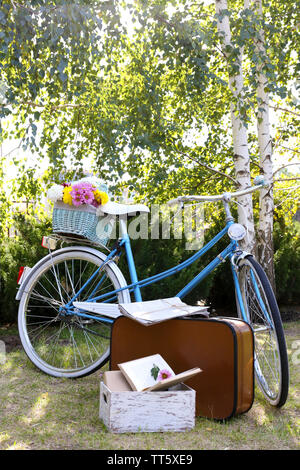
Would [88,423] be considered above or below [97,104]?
below

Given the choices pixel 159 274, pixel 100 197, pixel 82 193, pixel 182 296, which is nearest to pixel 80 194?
pixel 82 193

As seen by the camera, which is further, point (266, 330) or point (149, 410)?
point (266, 330)

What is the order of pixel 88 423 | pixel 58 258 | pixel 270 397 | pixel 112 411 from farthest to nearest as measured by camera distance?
pixel 58 258
pixel 270 397
pixel 88 423
pixel 112 411

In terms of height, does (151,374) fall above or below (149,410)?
above

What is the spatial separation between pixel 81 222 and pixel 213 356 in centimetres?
109

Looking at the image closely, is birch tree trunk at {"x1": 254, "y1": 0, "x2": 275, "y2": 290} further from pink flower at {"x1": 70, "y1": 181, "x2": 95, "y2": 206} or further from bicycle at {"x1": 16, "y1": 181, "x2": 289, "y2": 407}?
pink flower at {"x1": 70, "y1": 181, "x2": 95, "y2": 206}

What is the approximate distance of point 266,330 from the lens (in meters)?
2.18

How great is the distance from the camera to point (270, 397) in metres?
2.21

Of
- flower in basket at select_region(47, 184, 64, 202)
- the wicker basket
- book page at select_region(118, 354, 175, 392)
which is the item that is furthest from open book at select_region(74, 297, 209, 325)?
flower in basket at select_region(47, 184, 64, 202)

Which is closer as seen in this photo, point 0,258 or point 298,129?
point 0,258

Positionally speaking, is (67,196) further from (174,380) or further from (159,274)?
(174,380)
